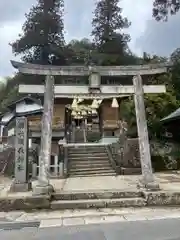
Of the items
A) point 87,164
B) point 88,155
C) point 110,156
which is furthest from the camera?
point 88,155

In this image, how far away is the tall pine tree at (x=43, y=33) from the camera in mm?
38312

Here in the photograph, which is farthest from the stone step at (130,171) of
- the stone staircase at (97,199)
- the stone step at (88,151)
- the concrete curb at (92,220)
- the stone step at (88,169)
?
the concrete curb at (92,220)

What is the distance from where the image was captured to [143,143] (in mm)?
8828

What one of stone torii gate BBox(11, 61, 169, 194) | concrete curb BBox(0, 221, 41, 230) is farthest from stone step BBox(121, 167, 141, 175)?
concrete curb BBox(0, 221, 41, 230)

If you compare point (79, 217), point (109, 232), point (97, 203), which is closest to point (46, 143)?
point (97, 203)

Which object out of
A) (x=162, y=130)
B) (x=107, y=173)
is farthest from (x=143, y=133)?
(x=162, y=130)

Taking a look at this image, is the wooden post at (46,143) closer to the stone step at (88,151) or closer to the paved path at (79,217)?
the paved path at (79,217)

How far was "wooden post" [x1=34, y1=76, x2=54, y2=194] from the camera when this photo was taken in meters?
7.99

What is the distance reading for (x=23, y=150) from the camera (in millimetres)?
9406

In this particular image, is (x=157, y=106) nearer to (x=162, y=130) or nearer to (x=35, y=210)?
(x=162, y=130)

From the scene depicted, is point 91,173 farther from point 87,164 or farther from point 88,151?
point 88,151

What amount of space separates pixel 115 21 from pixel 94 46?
4549 millimetres

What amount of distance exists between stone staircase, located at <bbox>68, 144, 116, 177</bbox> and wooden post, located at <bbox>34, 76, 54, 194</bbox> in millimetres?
5342

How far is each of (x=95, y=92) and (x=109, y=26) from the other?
32.4 meters
